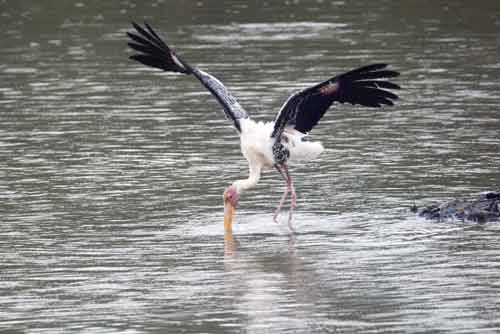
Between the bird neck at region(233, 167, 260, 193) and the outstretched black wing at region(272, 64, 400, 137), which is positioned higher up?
the outstretched black wing at region(272, 64, 400, 137)

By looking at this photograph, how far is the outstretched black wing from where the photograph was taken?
48.5ft

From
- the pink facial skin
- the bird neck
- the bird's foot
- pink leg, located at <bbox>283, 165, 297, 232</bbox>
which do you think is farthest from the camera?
the bird neck

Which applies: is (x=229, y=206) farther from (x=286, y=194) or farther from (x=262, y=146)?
(x=286, y=194)

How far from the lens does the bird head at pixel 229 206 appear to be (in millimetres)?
14734

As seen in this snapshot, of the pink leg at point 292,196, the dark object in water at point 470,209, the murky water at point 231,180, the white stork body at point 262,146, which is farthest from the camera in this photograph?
the white stork body at point 262,146

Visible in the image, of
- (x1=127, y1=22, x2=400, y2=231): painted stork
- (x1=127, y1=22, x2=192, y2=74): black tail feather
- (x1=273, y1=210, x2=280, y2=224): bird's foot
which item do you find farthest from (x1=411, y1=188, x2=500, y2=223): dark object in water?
(x1=127, y1=22, x2=192, y2=74): black tail feather

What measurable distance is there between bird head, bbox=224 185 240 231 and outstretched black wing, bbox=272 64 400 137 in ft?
3.10

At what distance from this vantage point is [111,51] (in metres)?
28.0

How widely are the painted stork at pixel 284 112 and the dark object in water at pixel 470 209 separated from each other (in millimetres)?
1211

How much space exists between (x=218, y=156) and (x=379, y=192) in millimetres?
3028

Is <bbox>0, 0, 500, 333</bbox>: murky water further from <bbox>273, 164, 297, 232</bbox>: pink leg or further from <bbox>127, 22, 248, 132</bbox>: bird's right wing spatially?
<bbox>127, 22, 248, 132</bbox>: bird's right wing

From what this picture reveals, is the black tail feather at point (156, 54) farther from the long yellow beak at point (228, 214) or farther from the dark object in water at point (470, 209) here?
the dark object in water at point (470, 209)

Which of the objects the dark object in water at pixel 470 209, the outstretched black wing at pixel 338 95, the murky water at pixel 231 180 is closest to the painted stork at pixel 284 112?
the outstretched black wing at pixel 338 95

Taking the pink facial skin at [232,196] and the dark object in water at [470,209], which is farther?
the pink facial skin at [232,196]
